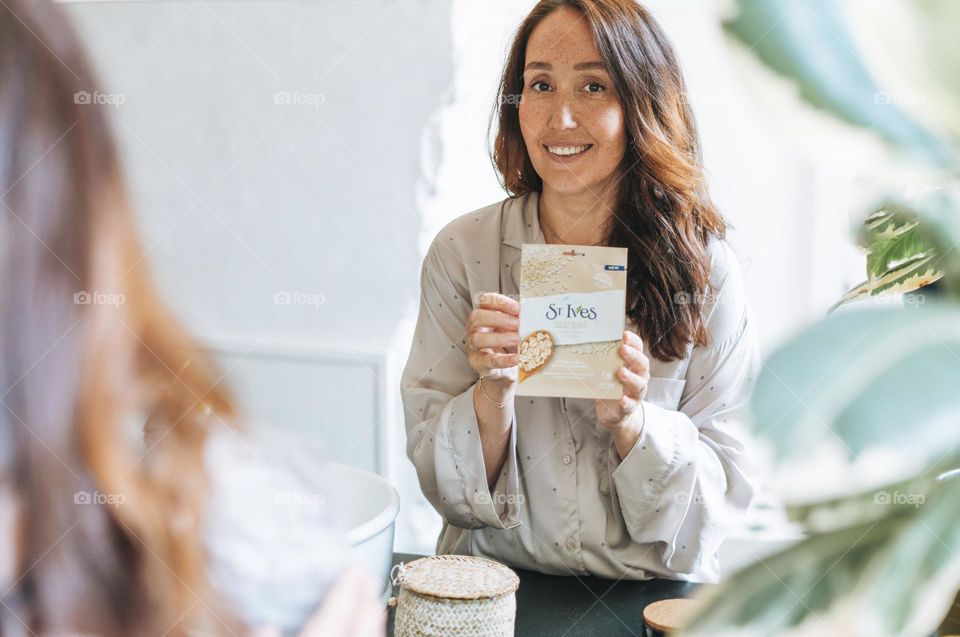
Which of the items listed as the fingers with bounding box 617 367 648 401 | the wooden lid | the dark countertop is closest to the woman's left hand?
the fingers with bounding box 617 367 648 401

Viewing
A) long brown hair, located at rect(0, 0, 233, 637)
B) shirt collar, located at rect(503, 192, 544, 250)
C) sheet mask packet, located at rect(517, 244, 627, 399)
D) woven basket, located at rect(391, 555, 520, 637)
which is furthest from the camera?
shirt collar, located at rect(503, 192, 544, 250)

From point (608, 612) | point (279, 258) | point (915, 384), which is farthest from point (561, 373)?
point (279, 258)

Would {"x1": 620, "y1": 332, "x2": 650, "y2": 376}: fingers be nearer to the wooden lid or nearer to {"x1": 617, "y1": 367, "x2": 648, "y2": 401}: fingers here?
{"x1": 617, "y1": 367, "x2": 648, "y2": 401}: fingers

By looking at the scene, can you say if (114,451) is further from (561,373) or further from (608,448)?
(608,448)

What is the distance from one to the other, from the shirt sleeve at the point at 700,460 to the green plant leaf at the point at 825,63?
39.2 inches

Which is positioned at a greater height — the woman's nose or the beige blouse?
the woman's nose

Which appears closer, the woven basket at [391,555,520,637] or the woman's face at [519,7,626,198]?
the woven basket at [391,555,520,637]

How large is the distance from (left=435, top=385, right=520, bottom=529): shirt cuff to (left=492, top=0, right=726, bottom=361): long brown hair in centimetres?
27

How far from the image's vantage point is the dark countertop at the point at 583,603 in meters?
0.87

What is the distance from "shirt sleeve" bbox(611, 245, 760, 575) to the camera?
3.88 feet

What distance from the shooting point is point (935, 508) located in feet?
0.66

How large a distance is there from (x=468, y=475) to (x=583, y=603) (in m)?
0.35

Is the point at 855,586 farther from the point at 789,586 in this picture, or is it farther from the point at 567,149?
the point at 567,149

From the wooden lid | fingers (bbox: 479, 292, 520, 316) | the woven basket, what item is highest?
fingers (bbox: 479, 292, 520, 316)
